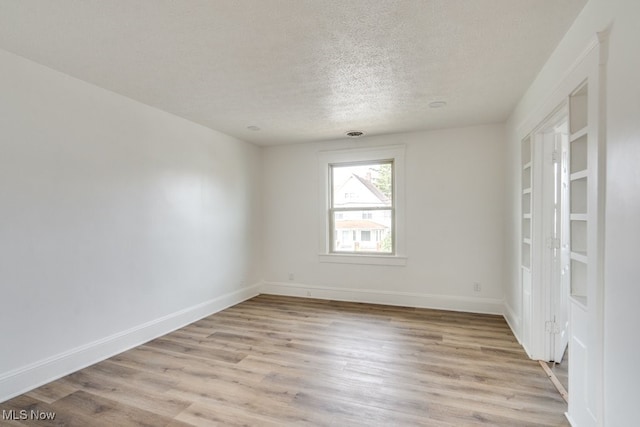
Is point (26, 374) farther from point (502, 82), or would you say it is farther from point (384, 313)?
point (502, 82)

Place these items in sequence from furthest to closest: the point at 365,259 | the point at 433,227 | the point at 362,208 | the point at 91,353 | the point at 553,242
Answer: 1. the point at 362,208
2. the point at 365,259
3. the point at 433,227
4. the point at 91,353
5. the point at 553,242

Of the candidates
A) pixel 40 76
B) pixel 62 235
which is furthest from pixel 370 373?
pixel 40 76

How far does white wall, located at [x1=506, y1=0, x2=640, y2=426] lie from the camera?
1.28 meters

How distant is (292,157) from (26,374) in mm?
3979

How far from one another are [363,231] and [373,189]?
0.67m

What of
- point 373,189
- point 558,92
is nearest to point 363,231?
point 373,189

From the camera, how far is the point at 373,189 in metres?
4.89

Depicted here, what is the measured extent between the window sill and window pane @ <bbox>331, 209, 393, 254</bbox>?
0.13 m

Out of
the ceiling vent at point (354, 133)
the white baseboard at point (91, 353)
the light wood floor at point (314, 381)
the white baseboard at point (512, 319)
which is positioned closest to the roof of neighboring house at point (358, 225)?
the ceiling vent at point (354, 133)

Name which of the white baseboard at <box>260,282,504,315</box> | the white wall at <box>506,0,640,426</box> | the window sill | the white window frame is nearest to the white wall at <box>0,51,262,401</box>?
the white baseboard at <box>260,282,504,315</box>

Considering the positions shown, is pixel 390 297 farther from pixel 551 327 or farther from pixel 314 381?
pixel 314 381

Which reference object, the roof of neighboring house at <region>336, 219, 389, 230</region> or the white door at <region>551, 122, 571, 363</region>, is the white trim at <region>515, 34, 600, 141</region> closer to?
the white door at <region>551, 122, 571, 363</region>

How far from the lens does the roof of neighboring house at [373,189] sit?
4.80 metres

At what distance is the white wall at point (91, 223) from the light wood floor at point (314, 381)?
316mm
